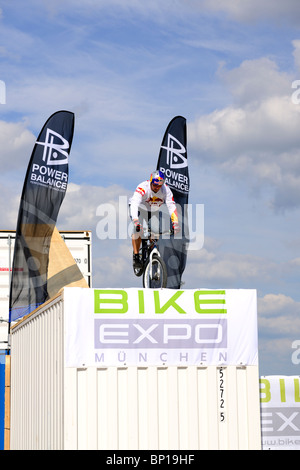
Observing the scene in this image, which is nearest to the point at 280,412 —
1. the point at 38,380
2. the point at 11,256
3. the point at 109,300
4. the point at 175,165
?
the point at 109,300

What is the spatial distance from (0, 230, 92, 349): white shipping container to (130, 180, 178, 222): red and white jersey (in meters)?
7.25

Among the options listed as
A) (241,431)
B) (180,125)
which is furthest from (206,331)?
(180,125)

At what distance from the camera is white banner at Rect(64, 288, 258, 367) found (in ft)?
28.2

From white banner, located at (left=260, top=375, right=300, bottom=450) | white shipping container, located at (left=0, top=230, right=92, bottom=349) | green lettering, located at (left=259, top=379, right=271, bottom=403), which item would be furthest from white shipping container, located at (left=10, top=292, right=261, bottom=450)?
white shipping container, located at (left=0, top=230, right=92, bottom=349)

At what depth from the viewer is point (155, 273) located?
1227cm

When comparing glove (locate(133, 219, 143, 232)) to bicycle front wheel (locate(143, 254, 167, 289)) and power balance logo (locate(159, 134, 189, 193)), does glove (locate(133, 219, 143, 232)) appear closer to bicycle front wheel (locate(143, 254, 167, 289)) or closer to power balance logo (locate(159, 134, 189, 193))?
bicycle front wheel (locate(143, 254, 167, 289))

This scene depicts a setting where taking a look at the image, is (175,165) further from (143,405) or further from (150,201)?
(143,405)

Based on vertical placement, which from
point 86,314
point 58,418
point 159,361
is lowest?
point 58,418

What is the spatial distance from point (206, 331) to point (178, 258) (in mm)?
11615

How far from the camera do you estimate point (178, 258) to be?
814 inches

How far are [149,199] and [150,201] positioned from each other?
4cm

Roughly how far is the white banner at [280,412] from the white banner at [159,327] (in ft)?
2.98
